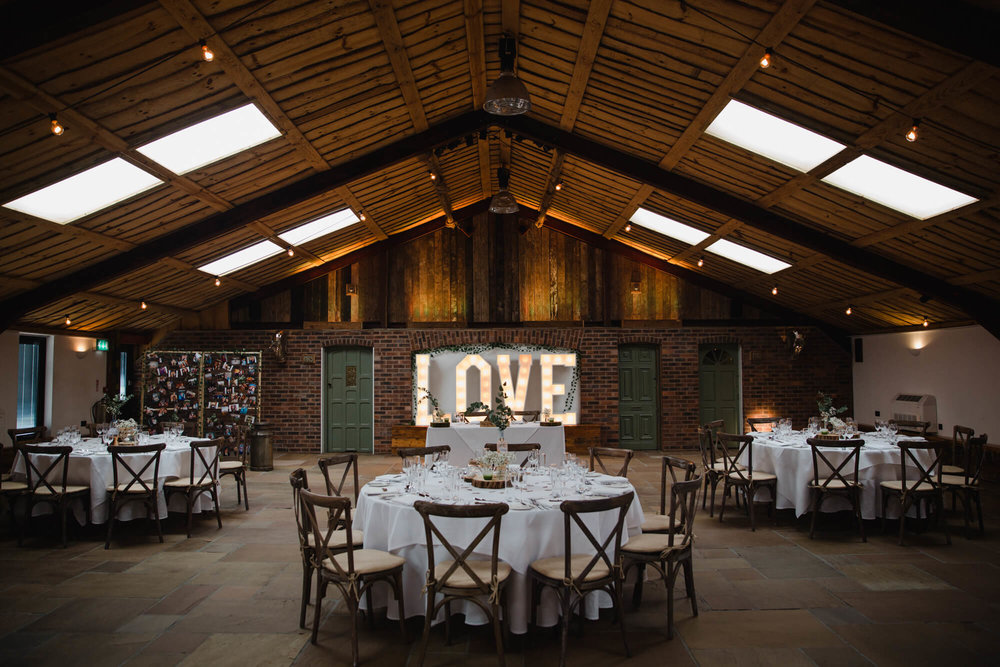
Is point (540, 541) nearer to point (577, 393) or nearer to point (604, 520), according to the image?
point (604, 520)

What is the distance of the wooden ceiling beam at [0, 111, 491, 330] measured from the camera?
7.35m

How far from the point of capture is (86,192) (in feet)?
19.5

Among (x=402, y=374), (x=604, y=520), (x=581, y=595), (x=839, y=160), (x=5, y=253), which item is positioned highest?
(x=839, y=160)

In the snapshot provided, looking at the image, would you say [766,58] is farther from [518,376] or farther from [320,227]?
[518,376]

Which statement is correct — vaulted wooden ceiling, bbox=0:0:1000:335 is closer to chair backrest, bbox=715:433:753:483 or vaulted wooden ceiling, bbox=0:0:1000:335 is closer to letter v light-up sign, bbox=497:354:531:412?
chair backrest, bbox=715:433:753:483

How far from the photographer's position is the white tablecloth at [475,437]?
8.95 meters

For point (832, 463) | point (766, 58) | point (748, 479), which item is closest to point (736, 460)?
point (748, 479)

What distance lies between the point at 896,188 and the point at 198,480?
Answer: 7413 millimetres

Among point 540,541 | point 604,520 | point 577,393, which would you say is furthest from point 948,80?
point 577,393

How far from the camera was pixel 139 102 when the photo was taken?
485 cm

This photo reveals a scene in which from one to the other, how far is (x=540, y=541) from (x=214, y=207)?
5709mm

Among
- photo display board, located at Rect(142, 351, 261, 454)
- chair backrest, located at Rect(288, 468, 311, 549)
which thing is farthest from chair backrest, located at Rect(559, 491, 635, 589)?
photo display board, located at Rect(142, 351, 261, 454)

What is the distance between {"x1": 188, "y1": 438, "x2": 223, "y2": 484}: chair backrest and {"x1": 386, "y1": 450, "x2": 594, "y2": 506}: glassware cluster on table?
2.56 metres

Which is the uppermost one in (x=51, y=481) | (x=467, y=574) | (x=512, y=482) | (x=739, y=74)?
(x=739, y=74)
